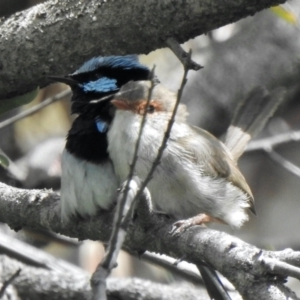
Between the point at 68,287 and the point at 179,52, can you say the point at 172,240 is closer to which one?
the point at 179,52

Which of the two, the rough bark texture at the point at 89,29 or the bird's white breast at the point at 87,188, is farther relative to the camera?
the bird's white breast at the point at 87,188

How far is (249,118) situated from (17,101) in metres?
1.74

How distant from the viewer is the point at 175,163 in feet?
14.1

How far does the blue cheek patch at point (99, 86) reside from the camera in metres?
4.59

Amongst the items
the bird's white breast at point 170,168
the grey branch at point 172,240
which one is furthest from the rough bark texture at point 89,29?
the grey branch at point 172,240

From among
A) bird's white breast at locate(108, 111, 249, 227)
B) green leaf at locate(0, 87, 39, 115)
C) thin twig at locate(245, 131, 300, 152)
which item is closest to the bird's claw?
bird's white breast at locate(108, 111, 249, 227)

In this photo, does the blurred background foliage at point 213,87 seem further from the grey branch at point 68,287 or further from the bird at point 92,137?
the bird at point 92,137

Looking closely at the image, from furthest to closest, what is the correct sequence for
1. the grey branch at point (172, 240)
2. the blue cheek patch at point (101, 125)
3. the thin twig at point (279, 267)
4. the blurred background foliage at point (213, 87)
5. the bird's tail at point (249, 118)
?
the blurred background foliage at point (213, 87)
the bird's tail at point (249, 118)
the blue cheek patch at point (101, 125)
the grey branch at point (172, 240)
the thin twig at point (279, 267)

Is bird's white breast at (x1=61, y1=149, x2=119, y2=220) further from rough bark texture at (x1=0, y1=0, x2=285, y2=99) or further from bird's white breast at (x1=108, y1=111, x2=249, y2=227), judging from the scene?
rough bark texture at (x1=0, y1=0, x2=285, y2=99)

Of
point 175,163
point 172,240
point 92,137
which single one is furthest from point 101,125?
point 172,240

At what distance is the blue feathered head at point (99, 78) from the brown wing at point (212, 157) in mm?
427

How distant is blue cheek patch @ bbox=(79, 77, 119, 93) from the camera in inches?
181

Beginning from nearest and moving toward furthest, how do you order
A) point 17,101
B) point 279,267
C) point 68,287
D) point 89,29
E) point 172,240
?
point 279,267 < point 172,240 < point 89,29 < point 17,101 < point 68,287

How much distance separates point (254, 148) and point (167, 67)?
1.25m
